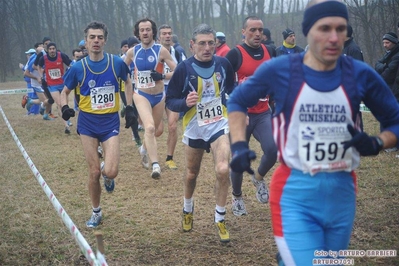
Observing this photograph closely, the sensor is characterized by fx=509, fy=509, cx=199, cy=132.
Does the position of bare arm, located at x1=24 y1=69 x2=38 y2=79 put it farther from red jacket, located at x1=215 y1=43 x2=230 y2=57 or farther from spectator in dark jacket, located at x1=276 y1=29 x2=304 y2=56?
spectator in dark jacket, located at x1=276 y1=29 x2=304 y2=56

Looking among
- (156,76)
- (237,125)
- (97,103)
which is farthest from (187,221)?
(156,76)

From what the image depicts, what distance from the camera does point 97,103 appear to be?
6.01 meters

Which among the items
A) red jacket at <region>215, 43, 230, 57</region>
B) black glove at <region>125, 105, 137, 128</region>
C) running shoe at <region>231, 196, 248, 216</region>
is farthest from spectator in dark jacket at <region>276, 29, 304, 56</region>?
running shoe at <region>231, 196, 248, 216</region>

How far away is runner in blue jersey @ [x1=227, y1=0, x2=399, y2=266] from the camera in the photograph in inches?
108

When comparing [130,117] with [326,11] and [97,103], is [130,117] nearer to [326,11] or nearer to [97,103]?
[97,103]

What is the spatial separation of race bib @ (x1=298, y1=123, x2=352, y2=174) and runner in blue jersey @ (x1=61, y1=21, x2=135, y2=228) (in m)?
3.42

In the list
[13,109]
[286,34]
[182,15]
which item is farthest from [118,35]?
[286,34]

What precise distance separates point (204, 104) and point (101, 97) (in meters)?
1.36

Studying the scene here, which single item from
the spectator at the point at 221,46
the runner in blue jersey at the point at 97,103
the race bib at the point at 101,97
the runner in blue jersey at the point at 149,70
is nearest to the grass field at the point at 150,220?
the runner in blue jersey at the point at 97,103

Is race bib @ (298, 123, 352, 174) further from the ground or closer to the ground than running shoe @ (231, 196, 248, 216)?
further from the ground

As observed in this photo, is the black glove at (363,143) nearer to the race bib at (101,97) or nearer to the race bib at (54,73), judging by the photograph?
the race bib at (101,97)

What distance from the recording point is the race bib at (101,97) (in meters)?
5.99

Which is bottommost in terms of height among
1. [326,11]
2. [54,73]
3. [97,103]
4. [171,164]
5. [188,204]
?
[171,164]

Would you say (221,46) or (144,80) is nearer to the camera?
(144,80)
